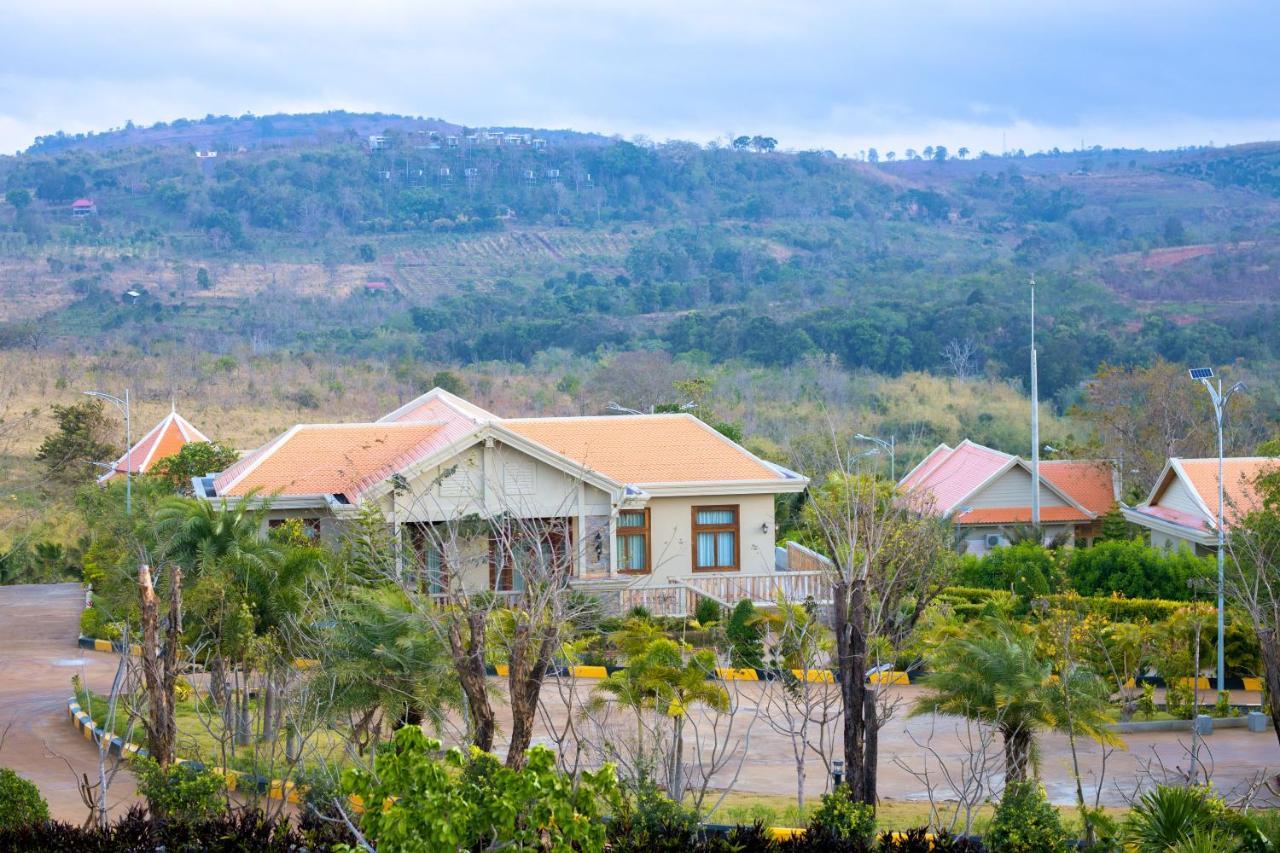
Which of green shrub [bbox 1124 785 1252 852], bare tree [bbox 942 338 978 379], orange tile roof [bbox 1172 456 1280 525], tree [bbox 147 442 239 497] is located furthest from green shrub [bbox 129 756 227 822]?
bare tree [bbox 942 338 978 379]

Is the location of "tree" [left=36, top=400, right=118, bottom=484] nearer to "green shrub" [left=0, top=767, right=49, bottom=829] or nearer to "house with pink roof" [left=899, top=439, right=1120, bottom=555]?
"house with pink roof" [left=899, top=439, right=1120, bottom=555]

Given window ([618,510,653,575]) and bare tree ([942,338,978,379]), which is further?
bare tree ([942,338,978,379])

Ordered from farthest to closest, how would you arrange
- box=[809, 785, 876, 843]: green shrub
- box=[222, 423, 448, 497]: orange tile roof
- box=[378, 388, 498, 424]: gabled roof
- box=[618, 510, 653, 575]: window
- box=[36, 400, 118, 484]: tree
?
box=[36, 400, 118, 484]: tree
box=[378, 388, 498, 424]: gabled roof
box=[618, 510, 653, 575]: window
box=[222, 423, 448, 497]: orange tile roof
box=[809, 785, 876, 843]: green shrub

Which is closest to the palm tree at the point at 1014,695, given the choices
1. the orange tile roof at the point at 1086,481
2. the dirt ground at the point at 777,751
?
the dirt ground at the point at 777,751

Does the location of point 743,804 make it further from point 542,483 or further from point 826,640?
point 542,483

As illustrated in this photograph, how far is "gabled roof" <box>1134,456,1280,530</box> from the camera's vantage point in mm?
32094

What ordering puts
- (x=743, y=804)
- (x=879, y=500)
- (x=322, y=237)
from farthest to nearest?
(x=322, y=237), (x=879, y=500), (x=743, y=804)

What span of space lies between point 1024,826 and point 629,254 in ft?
395

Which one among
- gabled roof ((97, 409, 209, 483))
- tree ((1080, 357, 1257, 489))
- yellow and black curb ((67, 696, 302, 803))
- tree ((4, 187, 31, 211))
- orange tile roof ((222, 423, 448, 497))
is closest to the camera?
yellow and black curb ((67, 696, 302, 803))

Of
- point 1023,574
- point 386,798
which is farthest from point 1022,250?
point 386,798

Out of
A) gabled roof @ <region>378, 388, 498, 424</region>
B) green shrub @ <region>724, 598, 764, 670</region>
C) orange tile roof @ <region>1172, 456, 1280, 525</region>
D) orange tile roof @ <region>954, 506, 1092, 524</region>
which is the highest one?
gabled roof @ <region>378, 388, 498, 424</region>

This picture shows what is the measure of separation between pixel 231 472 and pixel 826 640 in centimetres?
1333

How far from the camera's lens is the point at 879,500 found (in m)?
24.5

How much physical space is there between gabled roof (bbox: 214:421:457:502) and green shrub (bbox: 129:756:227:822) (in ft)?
48.0
